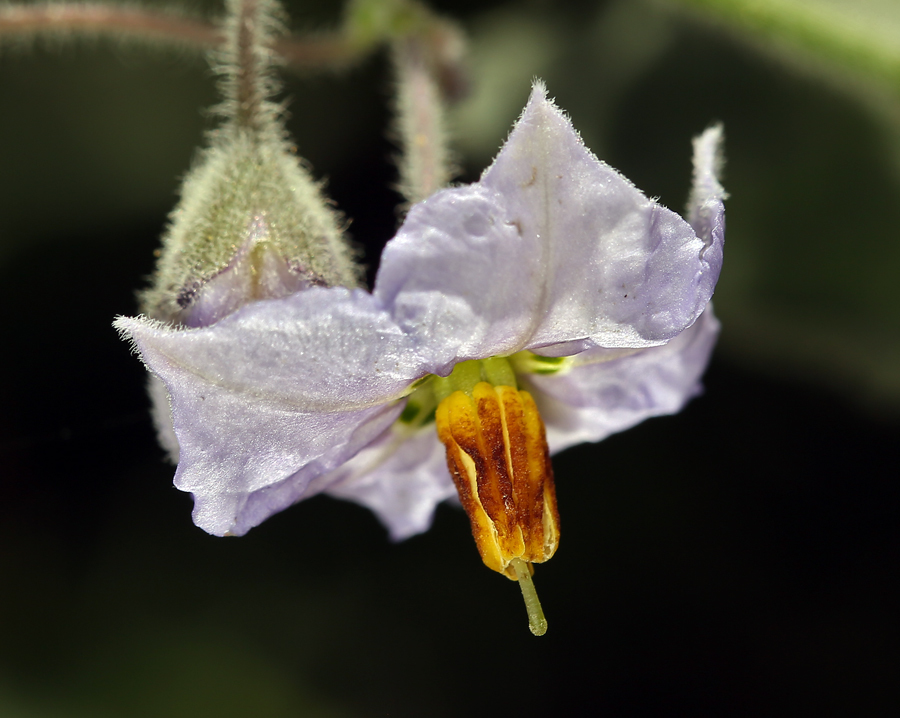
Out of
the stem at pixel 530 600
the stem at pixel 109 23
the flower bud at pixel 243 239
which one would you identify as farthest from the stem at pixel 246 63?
the stem at pixel 530 600

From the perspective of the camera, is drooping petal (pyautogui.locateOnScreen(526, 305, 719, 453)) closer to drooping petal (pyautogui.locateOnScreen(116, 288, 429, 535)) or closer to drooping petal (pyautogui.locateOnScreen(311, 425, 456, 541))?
drooping petal (pyautogui.locateOnScreen(311, 425, 456, 541))

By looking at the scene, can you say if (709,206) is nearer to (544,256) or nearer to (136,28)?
(544,256)

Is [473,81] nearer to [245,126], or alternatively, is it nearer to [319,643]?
[245,126]

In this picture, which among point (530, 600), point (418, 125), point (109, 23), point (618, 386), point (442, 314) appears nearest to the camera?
point (442, 314)

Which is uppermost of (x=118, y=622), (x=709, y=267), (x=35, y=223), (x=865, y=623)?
(x=709, y=267)

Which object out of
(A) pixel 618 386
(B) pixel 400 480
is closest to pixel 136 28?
(B) pixel 400 480

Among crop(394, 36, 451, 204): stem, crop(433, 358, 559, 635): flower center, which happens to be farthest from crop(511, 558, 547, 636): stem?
crop(394, 36, 451, 204): stem

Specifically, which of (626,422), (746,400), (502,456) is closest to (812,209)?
(746,400)
